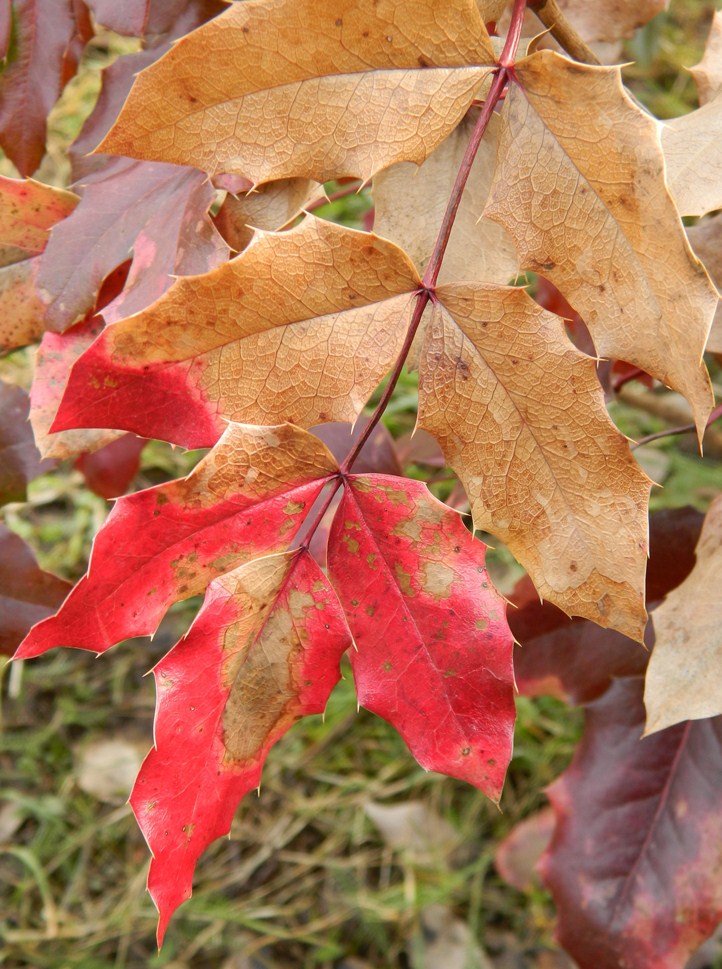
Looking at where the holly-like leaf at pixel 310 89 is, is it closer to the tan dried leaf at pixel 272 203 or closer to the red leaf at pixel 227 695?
the tan dried leaf at pixel 272 203

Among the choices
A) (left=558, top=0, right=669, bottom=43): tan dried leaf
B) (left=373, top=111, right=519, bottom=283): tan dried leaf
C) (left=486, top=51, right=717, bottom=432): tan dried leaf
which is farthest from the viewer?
(left=558, top=0, right=669, bottom=43): tan dried leaf

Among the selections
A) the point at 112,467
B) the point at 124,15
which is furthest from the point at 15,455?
the point at 124,15

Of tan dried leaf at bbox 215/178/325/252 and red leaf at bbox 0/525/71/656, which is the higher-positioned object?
tan dried leaf at bbox 215/178/325/252

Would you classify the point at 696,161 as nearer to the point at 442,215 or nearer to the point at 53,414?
the point at 442,215

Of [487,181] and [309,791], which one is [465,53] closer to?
[487,181]

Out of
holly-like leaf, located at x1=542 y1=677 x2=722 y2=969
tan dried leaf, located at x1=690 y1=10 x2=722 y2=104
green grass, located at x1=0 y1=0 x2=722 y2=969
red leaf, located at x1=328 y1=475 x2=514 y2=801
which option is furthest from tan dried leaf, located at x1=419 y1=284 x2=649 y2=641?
green grass, located at x1=0 y1=0 x2=722 y2=969

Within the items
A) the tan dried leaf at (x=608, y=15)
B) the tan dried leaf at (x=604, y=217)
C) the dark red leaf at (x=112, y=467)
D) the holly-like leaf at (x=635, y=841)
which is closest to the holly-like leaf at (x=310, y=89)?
the tan dried leaf at (x=604, y=217)

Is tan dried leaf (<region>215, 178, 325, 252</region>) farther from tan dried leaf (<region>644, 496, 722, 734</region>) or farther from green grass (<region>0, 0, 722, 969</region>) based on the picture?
green grass (<region>0, 0, 722, 969</region>)
